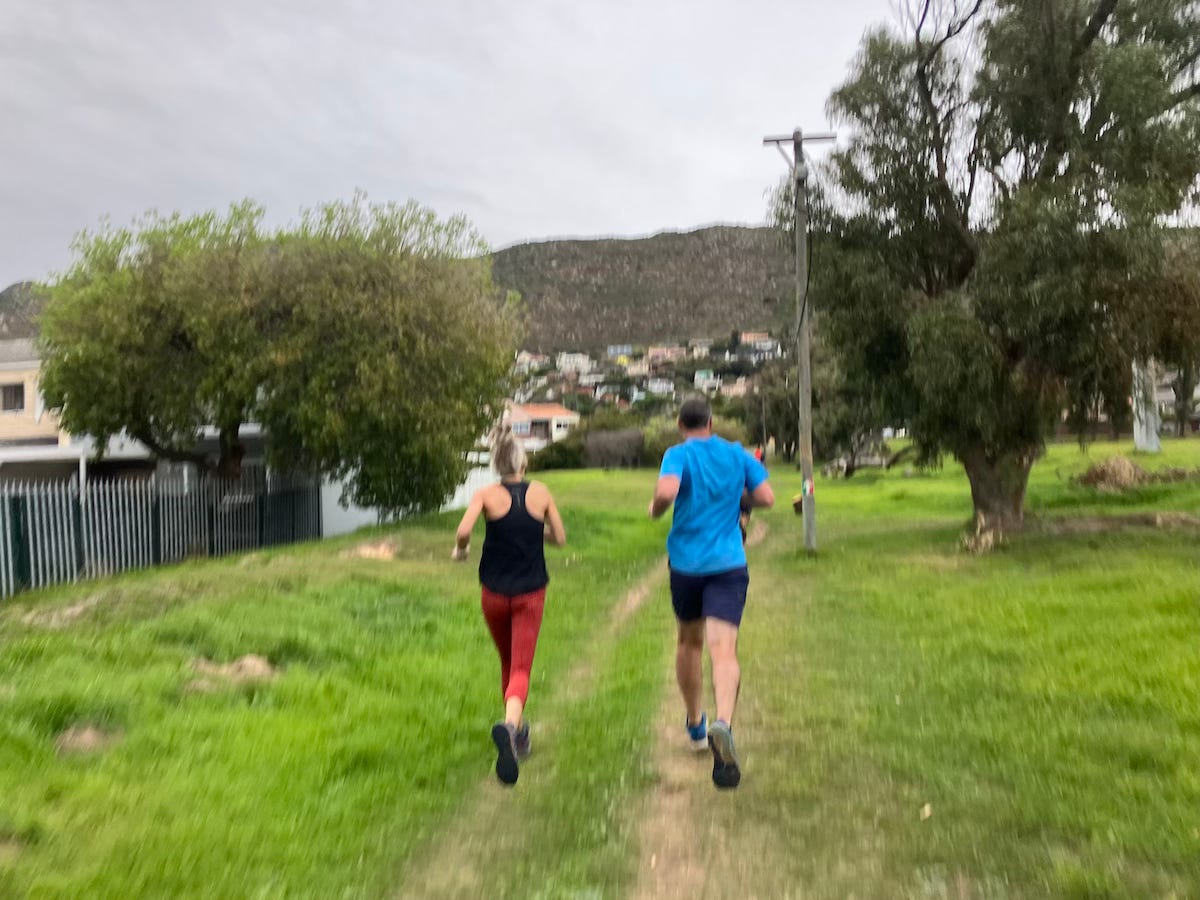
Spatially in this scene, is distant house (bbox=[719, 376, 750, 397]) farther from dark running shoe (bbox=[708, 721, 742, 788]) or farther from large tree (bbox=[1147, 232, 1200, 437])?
dark running shoe (bbox=[708, 721, 742, 788])

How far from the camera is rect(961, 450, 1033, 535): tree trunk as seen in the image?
55.3 ft

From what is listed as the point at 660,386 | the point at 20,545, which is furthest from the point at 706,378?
the point at 20,545

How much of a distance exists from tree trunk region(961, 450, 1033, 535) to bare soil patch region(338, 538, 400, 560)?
31.8 feet

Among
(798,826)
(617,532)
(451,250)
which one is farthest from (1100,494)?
(798,826)

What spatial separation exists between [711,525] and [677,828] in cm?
144

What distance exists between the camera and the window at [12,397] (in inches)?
1337

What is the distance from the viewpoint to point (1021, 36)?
1606cm

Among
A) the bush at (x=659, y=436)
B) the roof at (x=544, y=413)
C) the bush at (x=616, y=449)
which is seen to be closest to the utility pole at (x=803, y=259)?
the bush at (x=659, y=436)

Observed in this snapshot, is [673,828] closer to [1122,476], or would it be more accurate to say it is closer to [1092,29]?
[1092,29]

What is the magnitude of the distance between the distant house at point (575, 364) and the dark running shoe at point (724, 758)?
443 feet

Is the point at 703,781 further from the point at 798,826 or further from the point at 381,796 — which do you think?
the point at 381,796

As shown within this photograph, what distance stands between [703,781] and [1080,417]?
12968 mm

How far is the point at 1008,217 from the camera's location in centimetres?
1493

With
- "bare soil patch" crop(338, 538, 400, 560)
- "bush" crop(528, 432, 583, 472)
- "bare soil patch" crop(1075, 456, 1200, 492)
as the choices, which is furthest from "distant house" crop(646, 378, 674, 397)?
"bare soil patch" crop(338, 538, 400, 560)
